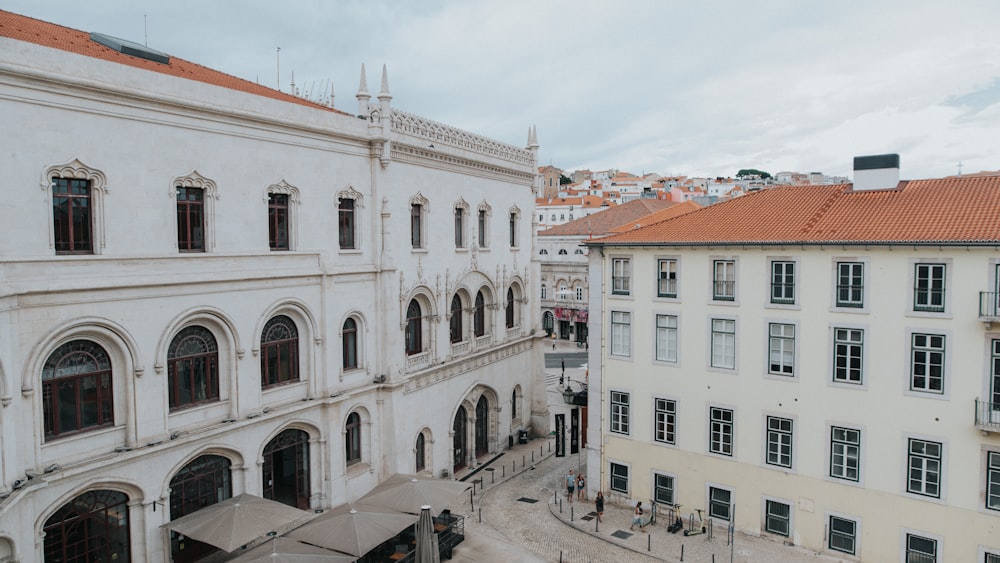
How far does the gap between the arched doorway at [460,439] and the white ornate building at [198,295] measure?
84cm

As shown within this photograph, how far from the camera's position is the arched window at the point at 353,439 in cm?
2984

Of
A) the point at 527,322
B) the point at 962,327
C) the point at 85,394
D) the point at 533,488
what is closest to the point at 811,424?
the point at 962,327

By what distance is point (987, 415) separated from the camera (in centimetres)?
2289

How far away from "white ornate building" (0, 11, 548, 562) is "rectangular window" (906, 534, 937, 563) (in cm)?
1984

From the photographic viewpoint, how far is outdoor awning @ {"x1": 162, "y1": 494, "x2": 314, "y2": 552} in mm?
21219

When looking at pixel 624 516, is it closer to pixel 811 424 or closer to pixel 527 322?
pixel 811 424

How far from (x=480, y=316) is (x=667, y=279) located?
489 inches

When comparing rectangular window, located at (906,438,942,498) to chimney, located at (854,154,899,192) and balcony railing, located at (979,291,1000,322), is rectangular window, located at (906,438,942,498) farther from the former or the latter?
chimney, located at (854,154,899,192)

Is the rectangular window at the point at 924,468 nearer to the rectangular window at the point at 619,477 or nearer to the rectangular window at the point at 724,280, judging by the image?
the rectangular window at the point at 724,280

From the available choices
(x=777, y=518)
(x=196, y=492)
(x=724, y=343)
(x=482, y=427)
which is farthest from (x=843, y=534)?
(x=196, y=492)

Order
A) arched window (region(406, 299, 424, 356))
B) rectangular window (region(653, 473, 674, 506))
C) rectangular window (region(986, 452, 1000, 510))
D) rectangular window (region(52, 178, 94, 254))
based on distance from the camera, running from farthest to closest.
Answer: arched window (region(406, 299, 424, 356)) → rectangular window (region(653, 473, 674, 506)) → rectangular window (region(986, 452, 1000, 510)) → rectangular window (region(52, 178, 94, 254))

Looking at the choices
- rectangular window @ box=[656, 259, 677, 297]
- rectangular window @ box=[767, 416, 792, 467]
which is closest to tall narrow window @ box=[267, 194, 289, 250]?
rectangular window @ box=[656, 259, 677, 297]

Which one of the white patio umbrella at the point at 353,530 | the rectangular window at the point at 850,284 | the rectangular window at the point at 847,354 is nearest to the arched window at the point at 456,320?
the white patio umbrella at the point at 353,530

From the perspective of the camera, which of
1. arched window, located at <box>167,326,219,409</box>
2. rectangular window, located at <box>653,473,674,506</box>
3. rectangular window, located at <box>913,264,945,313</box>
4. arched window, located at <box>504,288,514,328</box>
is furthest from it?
arched window, located at <box>504,288,514,328</box>
